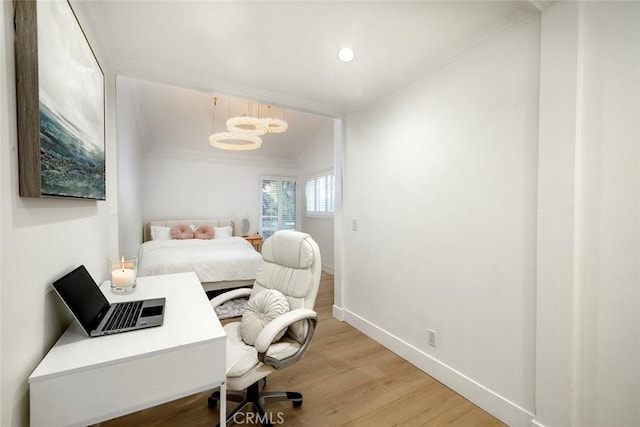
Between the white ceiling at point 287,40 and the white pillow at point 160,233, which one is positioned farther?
the white pillow at point 160,233

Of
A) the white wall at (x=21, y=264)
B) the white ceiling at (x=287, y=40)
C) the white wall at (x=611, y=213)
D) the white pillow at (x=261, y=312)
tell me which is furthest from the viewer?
the white pillow at (x=261, y=312)

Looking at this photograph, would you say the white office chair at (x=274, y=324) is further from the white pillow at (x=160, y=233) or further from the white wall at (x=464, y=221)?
the white pillow at (x=160, y=233)

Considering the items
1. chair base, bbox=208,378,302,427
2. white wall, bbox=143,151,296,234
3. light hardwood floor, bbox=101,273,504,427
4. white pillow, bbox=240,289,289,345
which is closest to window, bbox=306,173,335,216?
white wall, bbox=143,151,296,234

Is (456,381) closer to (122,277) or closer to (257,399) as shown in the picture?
(257,399)

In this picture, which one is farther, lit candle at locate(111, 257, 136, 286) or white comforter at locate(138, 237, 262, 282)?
white comforter at locate(138, 237, 262, 282)

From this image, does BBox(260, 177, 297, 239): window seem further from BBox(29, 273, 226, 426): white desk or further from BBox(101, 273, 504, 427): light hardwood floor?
BBox(29, 273, 226, 426): white desk

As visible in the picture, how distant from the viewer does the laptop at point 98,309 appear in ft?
3.20

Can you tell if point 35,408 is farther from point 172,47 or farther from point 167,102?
point 167,102

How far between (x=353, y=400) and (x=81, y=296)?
1597 mm

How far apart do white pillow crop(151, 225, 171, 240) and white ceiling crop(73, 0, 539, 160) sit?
3302mm

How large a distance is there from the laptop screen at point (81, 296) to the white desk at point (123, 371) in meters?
0.06

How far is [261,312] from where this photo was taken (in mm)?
1665

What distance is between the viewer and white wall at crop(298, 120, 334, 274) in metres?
5.19

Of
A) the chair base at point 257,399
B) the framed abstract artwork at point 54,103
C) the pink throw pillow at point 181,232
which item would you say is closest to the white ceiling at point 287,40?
the framed abstract artwork at point 54,103
